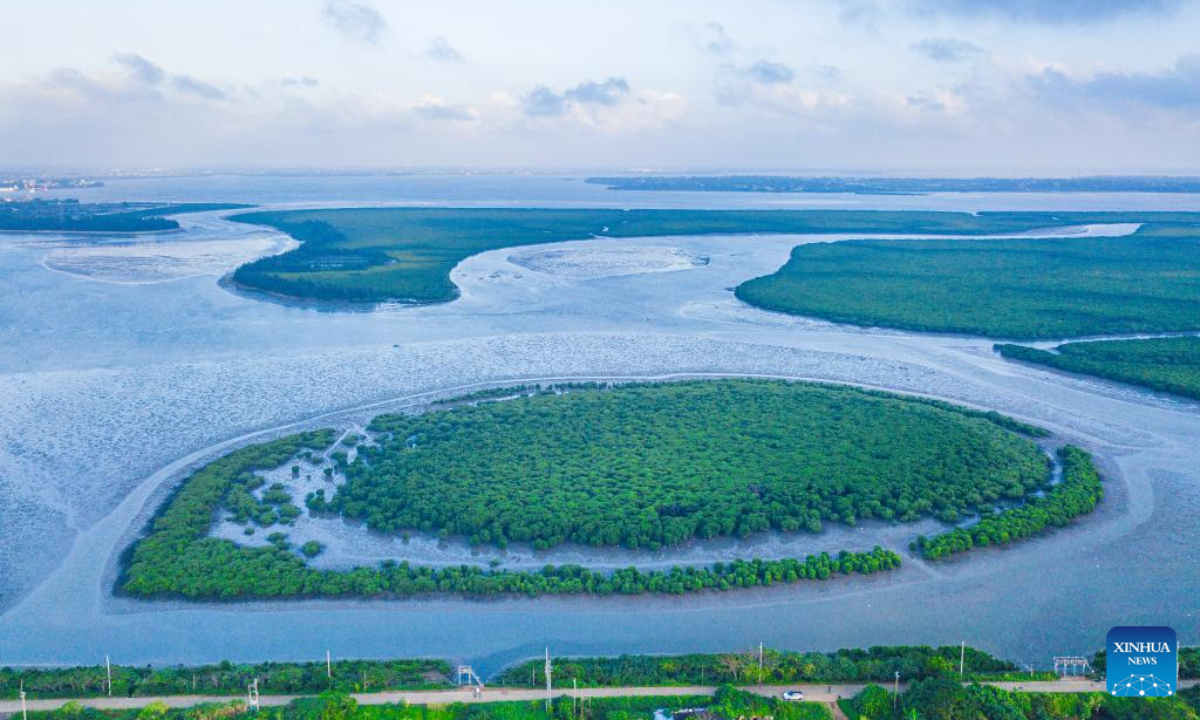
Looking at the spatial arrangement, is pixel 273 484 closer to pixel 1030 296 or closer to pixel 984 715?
pixel 984 715

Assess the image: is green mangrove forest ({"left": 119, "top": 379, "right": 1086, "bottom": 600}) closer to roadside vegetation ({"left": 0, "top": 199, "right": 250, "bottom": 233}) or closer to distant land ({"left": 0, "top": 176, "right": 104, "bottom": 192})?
roadside vegetation ({"left": 0, "top": 199, "right": 250, "bottom": 233})

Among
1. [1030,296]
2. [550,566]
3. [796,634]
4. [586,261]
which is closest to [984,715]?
[796,634]

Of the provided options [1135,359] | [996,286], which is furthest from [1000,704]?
[996,286]

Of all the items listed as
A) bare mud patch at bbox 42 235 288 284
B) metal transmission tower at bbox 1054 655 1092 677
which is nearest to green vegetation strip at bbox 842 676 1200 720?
metal transmission tower at bbox 1054 655 1092 677

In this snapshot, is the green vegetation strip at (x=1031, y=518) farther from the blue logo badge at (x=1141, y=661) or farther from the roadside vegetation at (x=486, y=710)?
the roadside vegetation at (x=486, y=710)

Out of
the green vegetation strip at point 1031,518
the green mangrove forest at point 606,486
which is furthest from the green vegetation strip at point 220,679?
the green vegetation strip at point 1031,518

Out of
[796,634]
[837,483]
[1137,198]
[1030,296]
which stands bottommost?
[796,634]
